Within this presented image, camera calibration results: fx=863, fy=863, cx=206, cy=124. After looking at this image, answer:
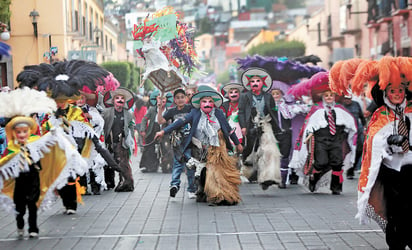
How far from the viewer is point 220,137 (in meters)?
12.8

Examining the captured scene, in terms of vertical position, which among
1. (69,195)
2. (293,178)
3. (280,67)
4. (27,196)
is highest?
(280,67)

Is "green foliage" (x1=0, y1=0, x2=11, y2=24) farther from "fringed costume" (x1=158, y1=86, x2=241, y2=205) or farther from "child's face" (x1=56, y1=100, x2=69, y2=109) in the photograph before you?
"child's face" (x1=56, y1=100, x2=69, y2=109)

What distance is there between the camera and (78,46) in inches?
1758

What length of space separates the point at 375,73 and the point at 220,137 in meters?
4.81

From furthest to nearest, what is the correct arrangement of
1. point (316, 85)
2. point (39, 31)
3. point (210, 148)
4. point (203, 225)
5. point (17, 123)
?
point (39, 31)
point (316, 85)
point (210, 148)
point (203, 225)
point (17, 123)

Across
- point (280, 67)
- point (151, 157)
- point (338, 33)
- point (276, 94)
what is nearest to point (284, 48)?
point (338, 33)

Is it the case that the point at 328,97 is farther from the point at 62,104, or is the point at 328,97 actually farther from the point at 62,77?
the point at 62,77

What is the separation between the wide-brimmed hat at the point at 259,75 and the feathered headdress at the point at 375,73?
20.2 feet

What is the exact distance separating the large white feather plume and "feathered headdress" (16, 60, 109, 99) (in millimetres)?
1046

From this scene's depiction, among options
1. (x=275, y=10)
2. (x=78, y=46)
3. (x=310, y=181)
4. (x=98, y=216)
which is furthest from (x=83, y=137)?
(x=275, y=10)

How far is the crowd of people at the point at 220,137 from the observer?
27.3 feet

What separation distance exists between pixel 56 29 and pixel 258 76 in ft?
85.4

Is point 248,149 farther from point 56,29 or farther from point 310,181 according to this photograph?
point 56,29

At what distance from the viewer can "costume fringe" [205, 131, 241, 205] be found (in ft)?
40.5
